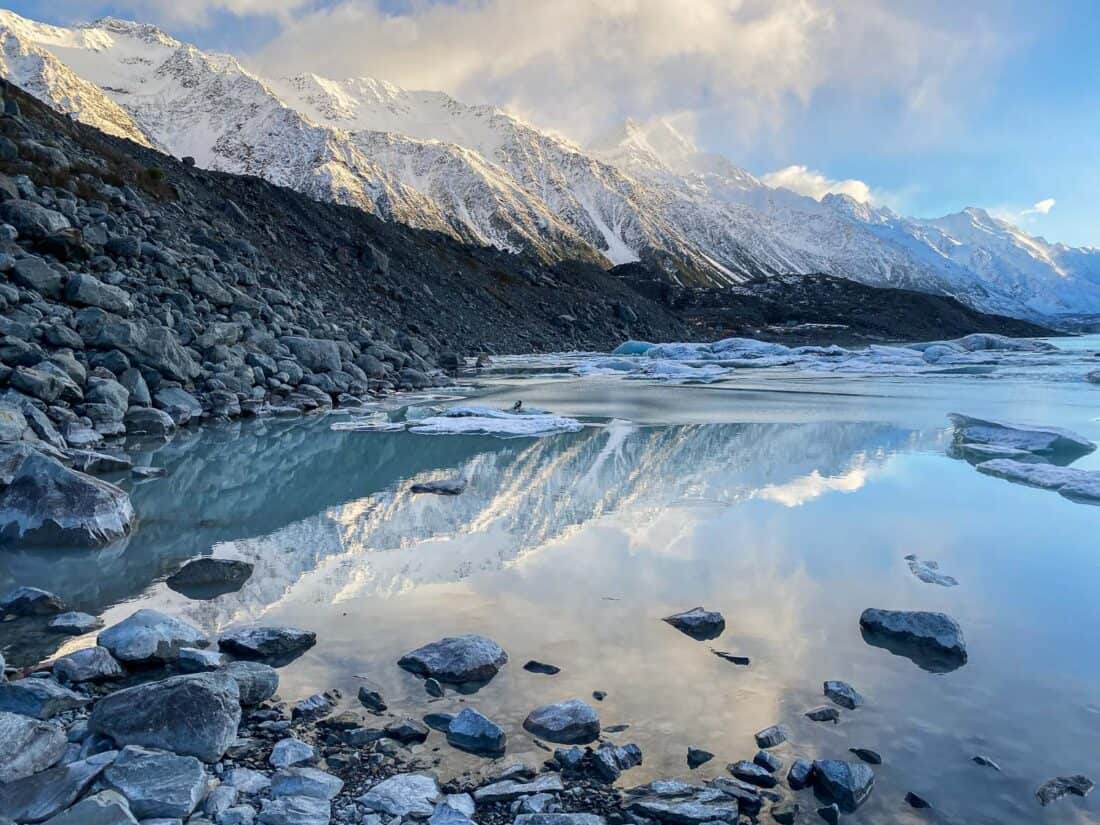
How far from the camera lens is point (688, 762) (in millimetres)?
4281

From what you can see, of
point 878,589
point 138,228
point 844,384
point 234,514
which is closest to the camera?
point 878,589

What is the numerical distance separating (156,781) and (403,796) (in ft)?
3.87

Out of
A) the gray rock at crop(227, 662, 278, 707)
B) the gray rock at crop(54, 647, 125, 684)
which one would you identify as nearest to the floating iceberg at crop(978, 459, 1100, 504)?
the gray rock at crop(227, 662, 278, 707)

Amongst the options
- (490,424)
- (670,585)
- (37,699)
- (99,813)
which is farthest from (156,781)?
(490,424)

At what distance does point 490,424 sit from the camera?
18.5 meters

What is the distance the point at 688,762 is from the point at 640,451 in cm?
1161

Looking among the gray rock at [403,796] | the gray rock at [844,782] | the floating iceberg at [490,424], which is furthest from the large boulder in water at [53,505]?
the floating iceberg at [490,424]

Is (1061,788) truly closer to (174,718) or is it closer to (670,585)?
(670,585)

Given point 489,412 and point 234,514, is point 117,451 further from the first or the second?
point 489,412

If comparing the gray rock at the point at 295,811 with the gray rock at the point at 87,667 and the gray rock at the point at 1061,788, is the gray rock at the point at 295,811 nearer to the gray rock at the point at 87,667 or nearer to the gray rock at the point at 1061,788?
the gray rock at the point at 87,667

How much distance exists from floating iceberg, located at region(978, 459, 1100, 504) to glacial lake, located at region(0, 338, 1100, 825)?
1.20 ft

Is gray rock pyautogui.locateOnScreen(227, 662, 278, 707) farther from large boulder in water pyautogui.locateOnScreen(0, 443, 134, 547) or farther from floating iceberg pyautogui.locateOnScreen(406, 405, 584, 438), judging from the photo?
floating iceberg pyautogui.locateOnScreen(406, 405, 584, 438)

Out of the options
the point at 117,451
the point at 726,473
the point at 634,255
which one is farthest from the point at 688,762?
the point at 634,255

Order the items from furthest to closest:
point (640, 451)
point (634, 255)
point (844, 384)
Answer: point (634, 255) → point (844, 384) → point (640, 451)
